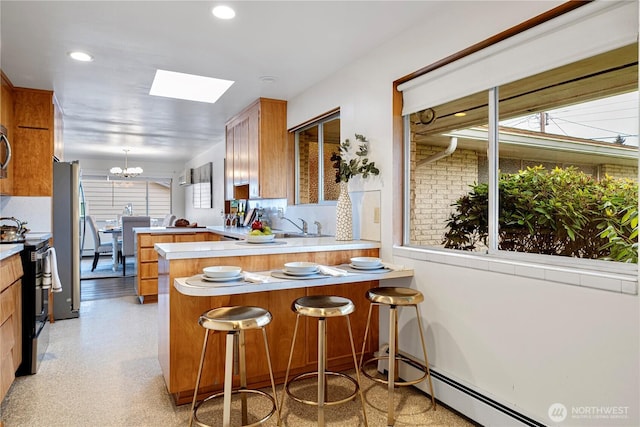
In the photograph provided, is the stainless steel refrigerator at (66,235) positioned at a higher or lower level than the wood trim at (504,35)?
lower

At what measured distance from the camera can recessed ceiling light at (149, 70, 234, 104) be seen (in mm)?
3816

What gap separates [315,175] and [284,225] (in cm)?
87

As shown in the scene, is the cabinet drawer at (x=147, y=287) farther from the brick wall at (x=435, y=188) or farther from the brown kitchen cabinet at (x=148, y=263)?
the brick wall at (x=435, y=188)

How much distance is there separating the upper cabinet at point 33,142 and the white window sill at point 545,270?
3787 mm

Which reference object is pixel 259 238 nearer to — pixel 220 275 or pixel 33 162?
pixel 220 275

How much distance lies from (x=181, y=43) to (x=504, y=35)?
2.14m

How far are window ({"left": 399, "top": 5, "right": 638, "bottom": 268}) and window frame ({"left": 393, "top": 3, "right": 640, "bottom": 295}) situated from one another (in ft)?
0.05

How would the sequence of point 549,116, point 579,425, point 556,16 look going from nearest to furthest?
point 579,425 < point 556,16 < point 549,116

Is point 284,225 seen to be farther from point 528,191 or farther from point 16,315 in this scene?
point 528,191

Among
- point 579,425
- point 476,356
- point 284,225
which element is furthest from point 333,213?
point 579,425

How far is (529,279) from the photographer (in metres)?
1.89

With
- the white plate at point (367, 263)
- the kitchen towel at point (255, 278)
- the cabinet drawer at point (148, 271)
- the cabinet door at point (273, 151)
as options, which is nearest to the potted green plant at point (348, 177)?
the white plate at point (367, 263)

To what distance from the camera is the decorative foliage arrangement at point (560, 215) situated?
1680 mm

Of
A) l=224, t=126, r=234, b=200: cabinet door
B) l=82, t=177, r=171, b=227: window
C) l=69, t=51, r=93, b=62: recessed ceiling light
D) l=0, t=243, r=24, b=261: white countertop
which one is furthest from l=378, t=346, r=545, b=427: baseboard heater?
l=82, t=177, r=171, b=227: window
